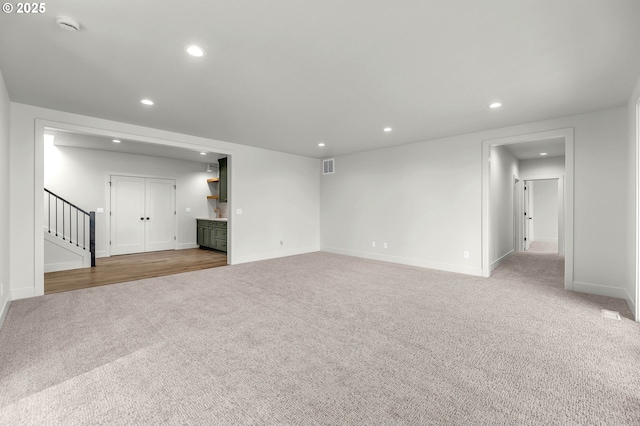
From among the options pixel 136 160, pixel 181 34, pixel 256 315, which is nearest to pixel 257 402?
pixel 256 315

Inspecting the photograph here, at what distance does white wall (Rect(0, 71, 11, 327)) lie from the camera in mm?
3062

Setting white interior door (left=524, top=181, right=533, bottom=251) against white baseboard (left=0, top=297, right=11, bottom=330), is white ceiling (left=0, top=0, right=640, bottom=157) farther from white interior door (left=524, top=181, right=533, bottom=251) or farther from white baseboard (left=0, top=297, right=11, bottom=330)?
white interior door (left=524, top=181, right=533, bottom=251)

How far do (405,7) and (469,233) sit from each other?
4290mm

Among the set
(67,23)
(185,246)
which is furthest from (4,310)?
(185,246)

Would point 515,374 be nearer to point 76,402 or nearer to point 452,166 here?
point 76,402

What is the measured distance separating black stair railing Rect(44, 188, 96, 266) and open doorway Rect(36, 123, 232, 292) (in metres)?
0.02

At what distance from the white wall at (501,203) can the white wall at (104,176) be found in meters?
7.84

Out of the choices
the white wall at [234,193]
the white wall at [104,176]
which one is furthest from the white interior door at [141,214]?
the white wall at [234,193]

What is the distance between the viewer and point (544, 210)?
10047 mm

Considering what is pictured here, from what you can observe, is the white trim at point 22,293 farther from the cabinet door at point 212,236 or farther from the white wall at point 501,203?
the white wall at point 501,203

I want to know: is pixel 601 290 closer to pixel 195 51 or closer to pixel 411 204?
pixel 411 204

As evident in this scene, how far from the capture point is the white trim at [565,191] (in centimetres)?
420

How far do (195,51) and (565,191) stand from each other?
570cm

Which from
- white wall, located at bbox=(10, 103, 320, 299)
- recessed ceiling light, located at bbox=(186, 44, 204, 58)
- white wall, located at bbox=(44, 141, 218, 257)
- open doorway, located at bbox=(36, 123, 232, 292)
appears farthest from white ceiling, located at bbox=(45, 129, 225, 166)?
recessed ceiling light, located at bbox=(186, 44, 204, 58)
